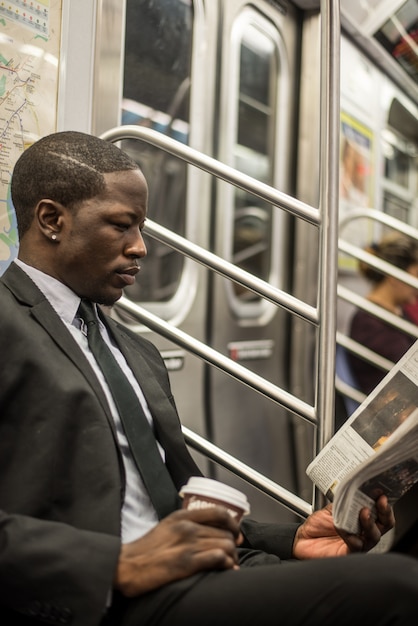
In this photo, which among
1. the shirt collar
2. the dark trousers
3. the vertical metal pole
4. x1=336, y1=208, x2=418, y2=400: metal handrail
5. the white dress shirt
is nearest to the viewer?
the dark trousers

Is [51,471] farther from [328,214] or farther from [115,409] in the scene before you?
[328,214]

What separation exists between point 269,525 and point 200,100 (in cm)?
A: 177

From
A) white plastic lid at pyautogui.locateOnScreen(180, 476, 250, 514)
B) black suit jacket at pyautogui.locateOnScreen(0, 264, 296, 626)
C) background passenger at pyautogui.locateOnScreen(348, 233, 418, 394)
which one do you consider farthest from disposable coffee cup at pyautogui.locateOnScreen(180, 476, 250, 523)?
background passenger at pyautogui.locateOnScreen(348, 233, 418, 394)

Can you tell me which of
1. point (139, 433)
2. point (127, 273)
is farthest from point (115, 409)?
point (127, 273)

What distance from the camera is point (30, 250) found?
1.45 metres

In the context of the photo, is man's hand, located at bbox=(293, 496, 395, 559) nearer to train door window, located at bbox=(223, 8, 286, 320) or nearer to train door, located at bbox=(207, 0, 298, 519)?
train door, located at bbox=(207, 0, 298, 519)

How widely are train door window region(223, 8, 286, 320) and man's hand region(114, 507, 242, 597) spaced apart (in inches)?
75.4

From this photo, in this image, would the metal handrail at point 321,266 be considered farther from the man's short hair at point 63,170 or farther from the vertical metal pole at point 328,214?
the man's short hair at point 63,170

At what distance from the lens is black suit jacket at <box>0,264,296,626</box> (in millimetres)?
1078

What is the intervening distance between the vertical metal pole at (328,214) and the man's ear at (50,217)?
0.65 m

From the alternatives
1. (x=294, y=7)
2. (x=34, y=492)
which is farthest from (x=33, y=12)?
(x=294, y=7)

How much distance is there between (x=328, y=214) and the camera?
69.2 inches

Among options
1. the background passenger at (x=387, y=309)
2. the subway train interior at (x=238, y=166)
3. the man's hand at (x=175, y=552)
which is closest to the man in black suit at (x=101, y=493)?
the man's hand at (x=175, y=552)

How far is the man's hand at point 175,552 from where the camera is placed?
3.60 feet
